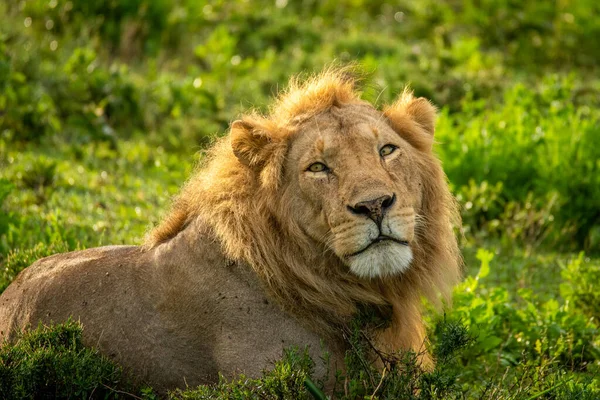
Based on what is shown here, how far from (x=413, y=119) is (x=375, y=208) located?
0.91m

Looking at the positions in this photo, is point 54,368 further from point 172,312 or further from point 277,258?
point 277,258

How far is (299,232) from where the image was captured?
4.34 meters

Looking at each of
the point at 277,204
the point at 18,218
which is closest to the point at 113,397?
the point at 277,204

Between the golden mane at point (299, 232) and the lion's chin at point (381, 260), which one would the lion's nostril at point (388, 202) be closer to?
the lion's chin at point (381, 260)

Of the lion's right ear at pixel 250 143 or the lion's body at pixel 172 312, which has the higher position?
the lion's right ear at pixel 250 143

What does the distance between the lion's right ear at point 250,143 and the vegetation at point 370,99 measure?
66 cm

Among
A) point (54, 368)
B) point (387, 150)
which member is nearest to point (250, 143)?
point (387, 150)

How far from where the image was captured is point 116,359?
4.45m

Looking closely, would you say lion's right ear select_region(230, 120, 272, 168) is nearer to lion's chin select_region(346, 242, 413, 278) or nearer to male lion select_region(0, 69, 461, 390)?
male lion select_region(0, 69, 461, 390)

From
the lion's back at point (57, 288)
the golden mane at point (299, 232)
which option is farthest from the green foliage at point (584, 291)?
the lion's back at point (57, 288)

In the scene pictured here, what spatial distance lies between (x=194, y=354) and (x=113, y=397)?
0.43 metres

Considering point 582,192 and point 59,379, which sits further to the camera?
point 582,192

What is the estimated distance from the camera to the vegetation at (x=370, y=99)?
4.39m

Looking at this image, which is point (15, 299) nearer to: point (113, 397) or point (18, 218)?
point (113, 397)
